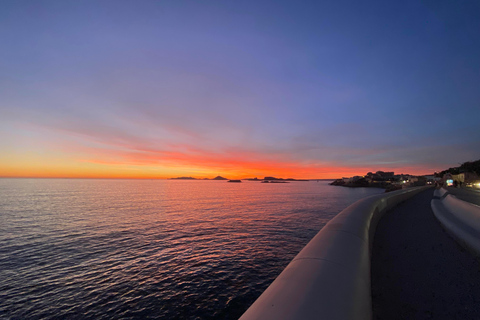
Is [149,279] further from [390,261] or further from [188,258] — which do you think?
[390,261]

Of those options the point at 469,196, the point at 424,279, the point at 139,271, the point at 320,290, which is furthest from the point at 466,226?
the point at 469,196

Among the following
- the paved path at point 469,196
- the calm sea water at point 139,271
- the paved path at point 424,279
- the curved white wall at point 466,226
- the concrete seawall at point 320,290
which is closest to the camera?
the concrete seawall at point 320,290

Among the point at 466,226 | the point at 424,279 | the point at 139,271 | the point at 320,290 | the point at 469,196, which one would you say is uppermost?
the point at 469,196

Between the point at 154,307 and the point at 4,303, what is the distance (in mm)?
5529

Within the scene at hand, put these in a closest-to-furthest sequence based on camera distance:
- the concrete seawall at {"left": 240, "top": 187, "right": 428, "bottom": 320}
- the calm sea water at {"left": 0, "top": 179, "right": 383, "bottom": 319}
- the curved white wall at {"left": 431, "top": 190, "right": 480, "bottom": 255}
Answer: the concrete seawall at {"left": 240, "top": 187, "right": 428, "bottom": 320} → the calm sea water at {"left": 0, "top": 179, "right": 383, "bottom": 319} → the curved white wall at {"left": 431, "top": 190, "right": 480, "bottom": 255}

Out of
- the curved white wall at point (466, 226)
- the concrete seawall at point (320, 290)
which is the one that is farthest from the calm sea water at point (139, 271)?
the curved white wall at point (466, 226)

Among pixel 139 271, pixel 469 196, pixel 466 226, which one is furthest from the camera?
pixel 469 196

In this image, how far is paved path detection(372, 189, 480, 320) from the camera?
405cm

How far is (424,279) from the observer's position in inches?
209

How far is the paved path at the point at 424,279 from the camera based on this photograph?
13.3 feet

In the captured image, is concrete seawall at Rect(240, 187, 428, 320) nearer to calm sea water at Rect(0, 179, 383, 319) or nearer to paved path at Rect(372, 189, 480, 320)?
paved path at Rect(372, 189, 480, 320)

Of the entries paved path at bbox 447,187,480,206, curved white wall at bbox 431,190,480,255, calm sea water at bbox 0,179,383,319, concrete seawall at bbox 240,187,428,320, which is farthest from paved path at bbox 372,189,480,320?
paved path at bbox 447,187,480,206

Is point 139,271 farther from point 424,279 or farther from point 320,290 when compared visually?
point 424,279

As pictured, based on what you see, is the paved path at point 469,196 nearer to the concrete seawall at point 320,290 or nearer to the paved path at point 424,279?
the paved path at point 424,279
